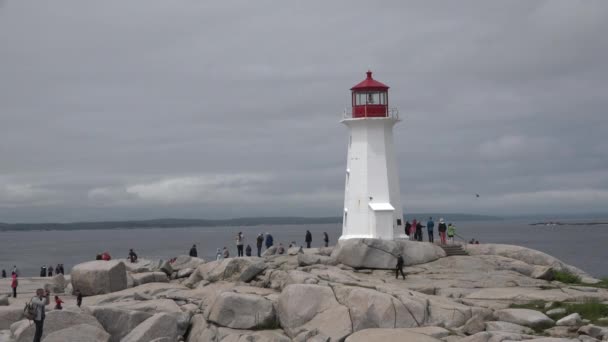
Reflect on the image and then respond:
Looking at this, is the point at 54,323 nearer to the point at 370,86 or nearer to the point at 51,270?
the point at 370,86

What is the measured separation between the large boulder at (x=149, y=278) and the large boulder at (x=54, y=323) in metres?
7.91

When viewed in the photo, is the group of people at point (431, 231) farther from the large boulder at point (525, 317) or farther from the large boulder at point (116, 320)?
the large boulder at point (116, 320)

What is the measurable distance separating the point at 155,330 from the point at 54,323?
3.03 meters

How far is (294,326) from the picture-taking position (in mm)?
23719

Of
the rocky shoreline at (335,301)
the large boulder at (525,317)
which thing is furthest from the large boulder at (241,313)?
the large boulder at (525,317)

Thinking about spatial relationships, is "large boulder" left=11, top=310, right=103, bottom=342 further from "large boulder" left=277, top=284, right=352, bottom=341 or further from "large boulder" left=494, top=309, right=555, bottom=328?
"large boulder" left=494, top=309, right=555, bottom=328

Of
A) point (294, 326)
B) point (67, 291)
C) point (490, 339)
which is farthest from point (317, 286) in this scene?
point (67, 291)

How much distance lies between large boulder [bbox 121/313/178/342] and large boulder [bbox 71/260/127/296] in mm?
7259

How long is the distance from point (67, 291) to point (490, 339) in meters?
19.8

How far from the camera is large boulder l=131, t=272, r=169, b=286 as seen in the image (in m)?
32.2

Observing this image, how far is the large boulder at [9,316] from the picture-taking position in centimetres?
2611

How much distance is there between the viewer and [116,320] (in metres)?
24.7

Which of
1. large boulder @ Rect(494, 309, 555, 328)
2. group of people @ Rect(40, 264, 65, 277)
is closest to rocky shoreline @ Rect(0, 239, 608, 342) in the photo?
large boulder @ Rect(494, 309, 555, 328)

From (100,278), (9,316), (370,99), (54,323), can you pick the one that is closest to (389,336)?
(54,323)
